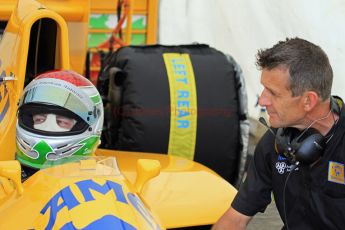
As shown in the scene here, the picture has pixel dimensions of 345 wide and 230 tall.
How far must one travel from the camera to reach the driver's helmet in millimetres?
2787

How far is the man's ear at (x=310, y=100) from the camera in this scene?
8.11ft

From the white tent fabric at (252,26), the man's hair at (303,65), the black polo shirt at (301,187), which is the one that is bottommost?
the black polo shirt at (301,187)

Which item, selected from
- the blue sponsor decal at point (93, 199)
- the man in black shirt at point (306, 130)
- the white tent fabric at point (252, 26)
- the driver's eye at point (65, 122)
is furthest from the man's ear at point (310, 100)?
the white tent fabric at point (252, 26)

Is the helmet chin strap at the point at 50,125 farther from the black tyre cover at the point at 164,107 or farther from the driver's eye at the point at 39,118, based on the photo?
the black tyre cover at the point at 164,107

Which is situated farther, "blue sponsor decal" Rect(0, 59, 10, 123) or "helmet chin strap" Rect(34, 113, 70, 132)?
"blue sponsor decal" Rect(0, 59, 10, 123)

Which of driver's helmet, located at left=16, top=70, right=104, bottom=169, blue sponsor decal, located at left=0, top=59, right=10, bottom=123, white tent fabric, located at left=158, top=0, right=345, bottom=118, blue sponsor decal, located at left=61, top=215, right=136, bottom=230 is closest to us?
blue sponsor decal, located at left=61, top=215, right=136, bottom=230

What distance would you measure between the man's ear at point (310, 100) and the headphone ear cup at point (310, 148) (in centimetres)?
10

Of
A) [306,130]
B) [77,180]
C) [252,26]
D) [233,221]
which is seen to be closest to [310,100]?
[306,130]

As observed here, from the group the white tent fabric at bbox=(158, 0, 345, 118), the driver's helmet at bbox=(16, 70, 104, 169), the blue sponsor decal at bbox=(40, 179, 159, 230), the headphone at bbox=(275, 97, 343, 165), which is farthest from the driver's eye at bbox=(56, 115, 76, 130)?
the white tent fabric at bbox=(158, 0, 345, 118)

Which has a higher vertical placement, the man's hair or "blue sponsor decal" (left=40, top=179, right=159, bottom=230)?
the man's hair

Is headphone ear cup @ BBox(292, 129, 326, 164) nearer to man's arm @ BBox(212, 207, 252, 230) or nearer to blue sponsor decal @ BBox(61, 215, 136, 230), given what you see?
man's arm @ BBox(212, 207, 252, 230)

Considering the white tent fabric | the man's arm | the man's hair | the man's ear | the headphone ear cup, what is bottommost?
the man's arm

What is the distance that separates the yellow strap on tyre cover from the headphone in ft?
4.26

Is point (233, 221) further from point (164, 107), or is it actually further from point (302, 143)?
point (164, 107)
